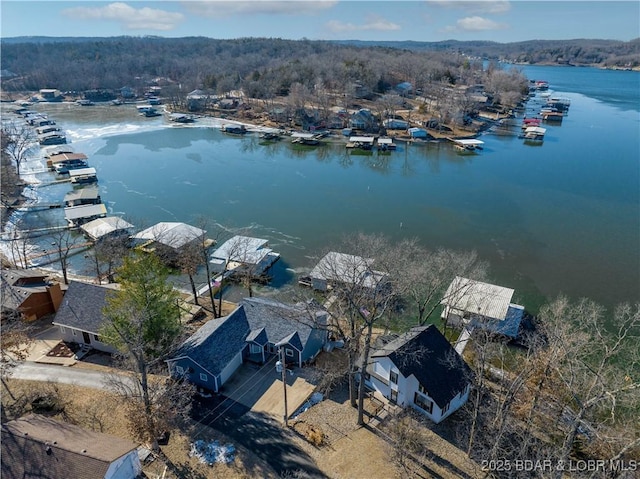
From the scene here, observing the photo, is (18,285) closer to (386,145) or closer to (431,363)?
(431,363)

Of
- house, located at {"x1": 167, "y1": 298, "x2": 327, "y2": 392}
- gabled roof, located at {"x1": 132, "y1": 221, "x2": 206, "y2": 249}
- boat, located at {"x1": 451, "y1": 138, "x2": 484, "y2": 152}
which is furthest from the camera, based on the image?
boat, located at {"x1": 451, "y1": 138, "x2": 484, "y2": 152}

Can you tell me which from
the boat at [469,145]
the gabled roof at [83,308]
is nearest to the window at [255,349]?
the gabled roof at [83,308]

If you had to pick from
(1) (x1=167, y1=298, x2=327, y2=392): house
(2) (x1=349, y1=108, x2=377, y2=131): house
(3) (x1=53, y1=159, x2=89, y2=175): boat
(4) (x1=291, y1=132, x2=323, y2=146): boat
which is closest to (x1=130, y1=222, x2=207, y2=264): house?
(1) (x1=167, y1=298, x2=327, y2=392): house

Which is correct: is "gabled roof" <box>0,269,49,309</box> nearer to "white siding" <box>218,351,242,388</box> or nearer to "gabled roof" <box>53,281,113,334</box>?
"gabled roof" <box>53,281,113,334</box>

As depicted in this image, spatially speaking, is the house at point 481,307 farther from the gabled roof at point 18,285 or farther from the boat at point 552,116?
the boat at point 552,116

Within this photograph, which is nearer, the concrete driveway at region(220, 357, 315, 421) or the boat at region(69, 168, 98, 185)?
the concrete driveway at region(220, 357, 315, 421)

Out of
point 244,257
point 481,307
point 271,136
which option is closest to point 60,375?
point 244,257
